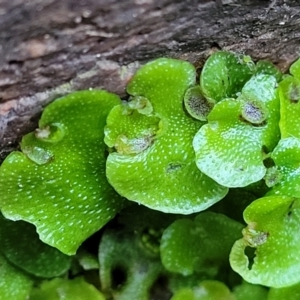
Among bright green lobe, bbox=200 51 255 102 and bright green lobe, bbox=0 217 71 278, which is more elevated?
bright green lobe, bbox=200 51 255 102

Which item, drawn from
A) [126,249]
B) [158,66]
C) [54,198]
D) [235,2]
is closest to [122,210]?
[126,249]

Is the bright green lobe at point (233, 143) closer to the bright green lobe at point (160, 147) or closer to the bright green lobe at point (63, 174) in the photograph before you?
the bright green lobe at point (160, 147)

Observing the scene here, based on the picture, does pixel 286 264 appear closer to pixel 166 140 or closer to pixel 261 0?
pixel 166 140

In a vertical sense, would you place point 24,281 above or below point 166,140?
below

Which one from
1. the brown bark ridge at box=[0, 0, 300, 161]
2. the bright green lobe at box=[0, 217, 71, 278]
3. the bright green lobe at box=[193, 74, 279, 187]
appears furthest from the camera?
the bright green lobe at box=[0, 217, 71, 278]

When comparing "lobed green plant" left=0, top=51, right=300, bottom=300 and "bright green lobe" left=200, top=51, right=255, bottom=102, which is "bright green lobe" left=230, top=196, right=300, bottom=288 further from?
"bright green lobe" left=200, top=51, right=255, bottom=102

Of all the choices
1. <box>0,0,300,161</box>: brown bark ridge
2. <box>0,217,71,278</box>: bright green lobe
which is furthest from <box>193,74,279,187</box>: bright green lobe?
<box>0,217,71,278</box>: bright green lobe

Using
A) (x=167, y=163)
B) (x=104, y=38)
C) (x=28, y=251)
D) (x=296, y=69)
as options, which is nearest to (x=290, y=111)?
(x=296, y=69)

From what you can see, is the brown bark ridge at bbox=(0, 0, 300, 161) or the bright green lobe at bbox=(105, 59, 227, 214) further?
the bright green lobe at bbox=(105, 59, 227, 214)

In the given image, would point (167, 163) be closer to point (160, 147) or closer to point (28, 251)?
point (160, 147)
